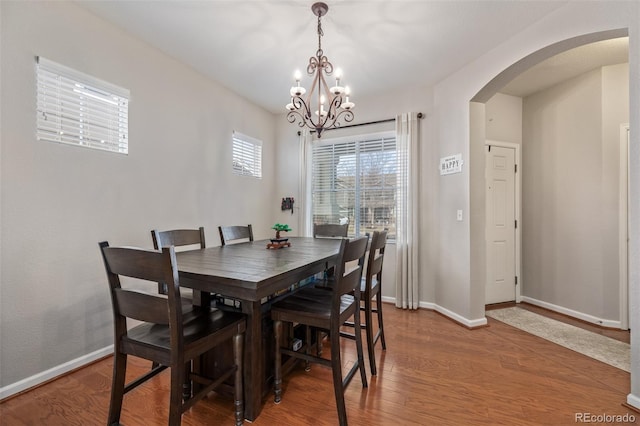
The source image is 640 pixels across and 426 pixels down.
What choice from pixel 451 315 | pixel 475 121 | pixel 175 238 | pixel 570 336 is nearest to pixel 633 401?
pixel 570 336

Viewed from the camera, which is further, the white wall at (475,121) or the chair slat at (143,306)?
the white wall at (475,121)

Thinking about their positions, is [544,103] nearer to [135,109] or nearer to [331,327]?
[331,327]

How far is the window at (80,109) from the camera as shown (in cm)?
195

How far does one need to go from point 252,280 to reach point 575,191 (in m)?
3.84

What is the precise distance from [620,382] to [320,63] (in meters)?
3.14

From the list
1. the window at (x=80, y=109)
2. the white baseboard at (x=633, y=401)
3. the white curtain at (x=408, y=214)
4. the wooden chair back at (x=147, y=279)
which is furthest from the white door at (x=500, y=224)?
the window at (x=80, y=109)

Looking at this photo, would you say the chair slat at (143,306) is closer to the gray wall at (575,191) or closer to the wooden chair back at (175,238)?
the wooden chair back at (175,238)

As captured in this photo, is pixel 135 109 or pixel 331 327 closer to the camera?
pixel 331 327

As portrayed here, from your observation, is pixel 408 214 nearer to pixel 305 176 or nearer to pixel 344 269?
pixel 305 176

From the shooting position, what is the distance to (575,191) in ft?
10.6

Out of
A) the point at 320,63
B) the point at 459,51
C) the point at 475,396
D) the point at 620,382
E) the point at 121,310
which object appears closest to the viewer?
the point at 121,310

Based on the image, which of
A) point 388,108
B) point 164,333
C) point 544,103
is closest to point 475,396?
point 164,333

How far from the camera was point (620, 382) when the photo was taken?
193 centimetres

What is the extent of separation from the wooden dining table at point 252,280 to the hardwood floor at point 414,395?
229 millimetres
